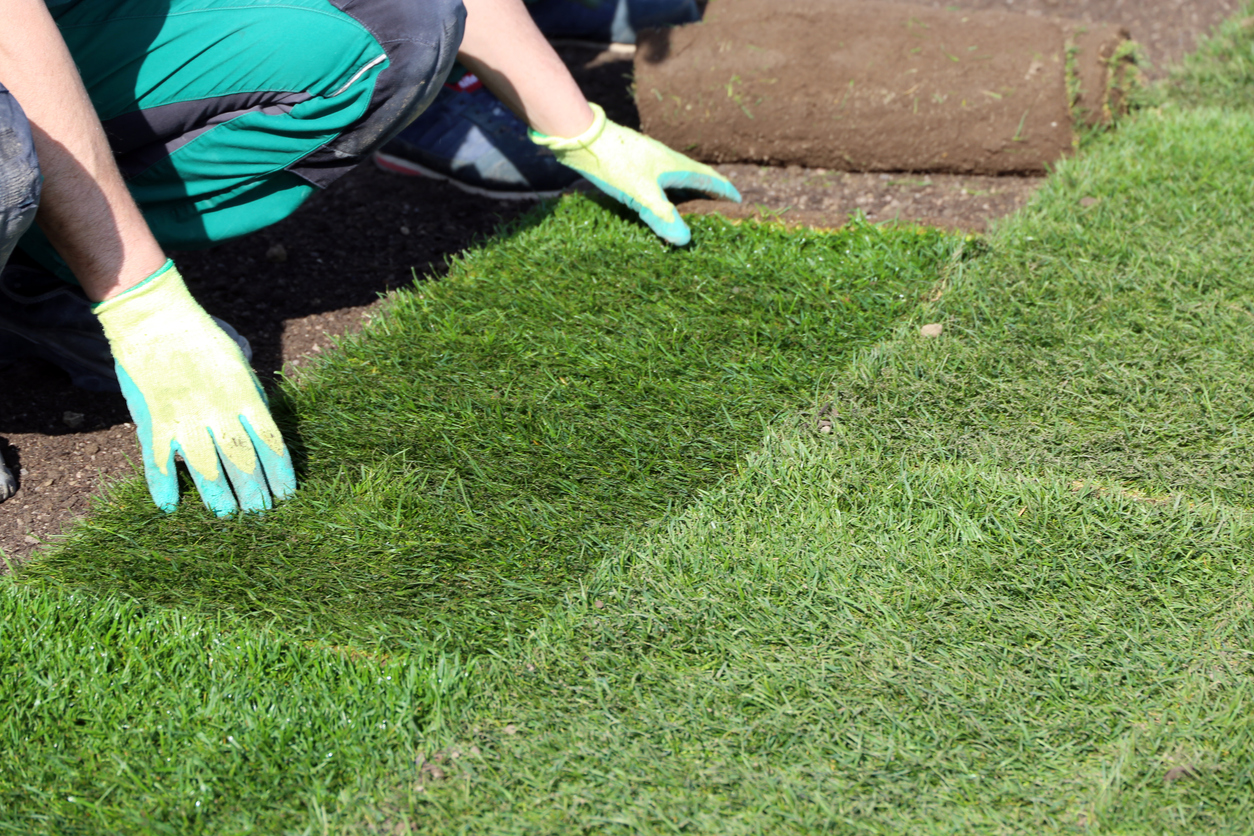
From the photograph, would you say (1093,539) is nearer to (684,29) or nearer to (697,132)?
(697,132)

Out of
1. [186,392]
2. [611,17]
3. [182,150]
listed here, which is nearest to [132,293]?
[186,392]

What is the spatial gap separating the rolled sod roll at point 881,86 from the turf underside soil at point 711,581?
0.68 m

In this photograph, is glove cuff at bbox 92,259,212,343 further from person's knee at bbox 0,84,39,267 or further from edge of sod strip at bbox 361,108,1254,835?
edge of sod strip at bbox 361,108,1254,835

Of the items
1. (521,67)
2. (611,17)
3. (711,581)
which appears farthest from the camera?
(611,17)

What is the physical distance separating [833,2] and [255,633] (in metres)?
2.82

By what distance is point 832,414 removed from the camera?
7.52ft

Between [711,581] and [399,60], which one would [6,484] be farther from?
[711,581]

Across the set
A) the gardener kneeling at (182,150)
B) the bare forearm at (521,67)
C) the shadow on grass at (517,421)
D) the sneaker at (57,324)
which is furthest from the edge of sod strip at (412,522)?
the sneaker at (57,324)

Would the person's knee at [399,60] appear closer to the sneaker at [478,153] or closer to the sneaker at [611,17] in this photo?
the sneaker at [478,153]

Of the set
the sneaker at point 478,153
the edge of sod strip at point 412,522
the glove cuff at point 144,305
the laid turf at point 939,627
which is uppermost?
the glove cuff at point 144,305

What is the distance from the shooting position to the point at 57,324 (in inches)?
95.3

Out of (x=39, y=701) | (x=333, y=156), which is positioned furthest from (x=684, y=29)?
(x=39, y=701)

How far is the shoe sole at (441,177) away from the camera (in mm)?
3340

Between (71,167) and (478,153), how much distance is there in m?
1.58
